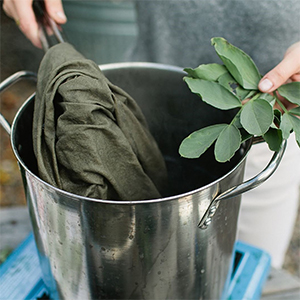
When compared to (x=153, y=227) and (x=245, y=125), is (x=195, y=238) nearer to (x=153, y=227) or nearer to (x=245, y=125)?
(x=153, y=227)

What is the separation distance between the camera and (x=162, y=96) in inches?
34.6

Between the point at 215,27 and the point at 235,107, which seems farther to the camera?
the point at 215,27

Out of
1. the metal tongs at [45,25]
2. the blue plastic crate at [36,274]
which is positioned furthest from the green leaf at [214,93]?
the blue plastic crate at [36,274]

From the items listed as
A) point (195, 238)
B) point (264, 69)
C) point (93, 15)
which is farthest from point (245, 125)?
point (93, 15)

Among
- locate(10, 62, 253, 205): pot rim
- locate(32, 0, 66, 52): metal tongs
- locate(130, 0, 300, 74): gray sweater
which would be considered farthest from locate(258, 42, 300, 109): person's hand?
locate(32, 0, 66, 52): metal tongs

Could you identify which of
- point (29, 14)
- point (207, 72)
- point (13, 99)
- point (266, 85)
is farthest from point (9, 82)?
point (13, 99)

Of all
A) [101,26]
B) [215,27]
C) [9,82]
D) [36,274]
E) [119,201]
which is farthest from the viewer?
[101,26]

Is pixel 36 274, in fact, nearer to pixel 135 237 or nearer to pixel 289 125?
pixel 135 237

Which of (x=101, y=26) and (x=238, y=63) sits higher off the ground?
(x=238, y=63)

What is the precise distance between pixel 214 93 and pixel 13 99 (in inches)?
79.0

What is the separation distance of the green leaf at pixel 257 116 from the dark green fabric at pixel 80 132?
0.67ft

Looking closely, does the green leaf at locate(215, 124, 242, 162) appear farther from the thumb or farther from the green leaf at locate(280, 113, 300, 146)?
the thumb

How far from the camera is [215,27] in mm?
982

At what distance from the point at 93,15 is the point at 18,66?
0.77 m
